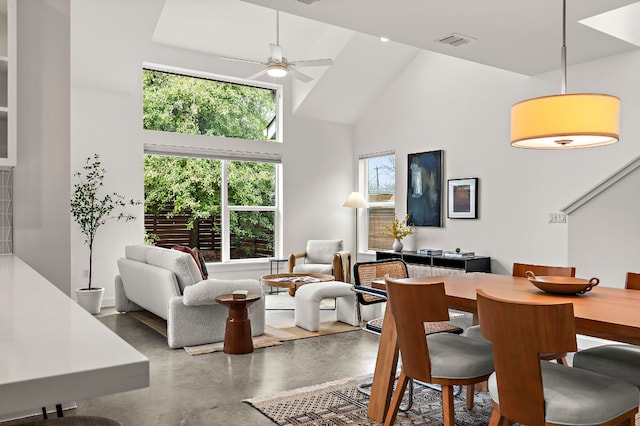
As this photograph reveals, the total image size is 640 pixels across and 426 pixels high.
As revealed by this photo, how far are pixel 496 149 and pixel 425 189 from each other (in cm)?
123

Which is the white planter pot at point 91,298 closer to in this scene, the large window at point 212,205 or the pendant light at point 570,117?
the large window at point 212,205

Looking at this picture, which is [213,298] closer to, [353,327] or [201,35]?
[353,327]

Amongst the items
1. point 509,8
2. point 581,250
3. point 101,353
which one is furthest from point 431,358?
point 509,8

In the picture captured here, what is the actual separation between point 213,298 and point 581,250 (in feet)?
10.2

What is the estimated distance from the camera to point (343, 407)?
2.99 metres

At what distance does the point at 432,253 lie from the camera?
21.6ft

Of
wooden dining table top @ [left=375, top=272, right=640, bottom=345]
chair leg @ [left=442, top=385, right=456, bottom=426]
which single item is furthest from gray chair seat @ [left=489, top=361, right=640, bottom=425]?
chair leg @ [left=442, top=385, right=456, bottom=426]

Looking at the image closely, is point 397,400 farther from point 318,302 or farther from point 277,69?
point 277,69

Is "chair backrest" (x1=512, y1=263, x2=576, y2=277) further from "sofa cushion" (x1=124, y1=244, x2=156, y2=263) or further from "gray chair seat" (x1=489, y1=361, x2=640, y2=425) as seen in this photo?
"sofa cushion" (x1=124, y1=244, x2=156, y2=263)

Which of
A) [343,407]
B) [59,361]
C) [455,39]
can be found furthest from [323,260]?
[59,361]

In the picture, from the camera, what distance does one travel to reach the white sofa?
4.36 meters

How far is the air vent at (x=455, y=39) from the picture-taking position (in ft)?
14.6

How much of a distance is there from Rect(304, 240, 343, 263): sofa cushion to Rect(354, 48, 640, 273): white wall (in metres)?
1.12

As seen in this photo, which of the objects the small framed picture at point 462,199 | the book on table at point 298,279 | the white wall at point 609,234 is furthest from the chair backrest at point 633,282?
the small framed picture at point 462,199
